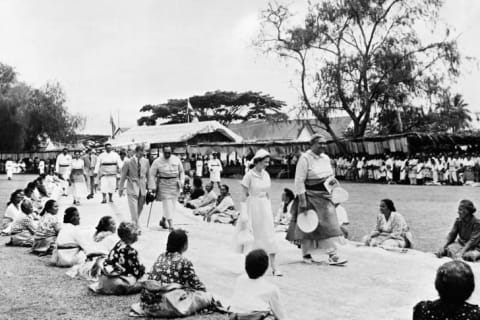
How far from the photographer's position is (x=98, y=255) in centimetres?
816

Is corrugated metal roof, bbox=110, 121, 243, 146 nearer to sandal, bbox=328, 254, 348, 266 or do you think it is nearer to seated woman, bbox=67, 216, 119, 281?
seated woman, bbox=67, 216, 119, 281

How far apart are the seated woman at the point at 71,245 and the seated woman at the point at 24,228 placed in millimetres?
2327

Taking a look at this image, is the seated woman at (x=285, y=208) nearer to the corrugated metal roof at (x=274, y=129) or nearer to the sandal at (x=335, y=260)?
the sandal at (x=335, y=260)

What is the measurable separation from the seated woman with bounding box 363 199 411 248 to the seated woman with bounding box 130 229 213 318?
4.40 metres

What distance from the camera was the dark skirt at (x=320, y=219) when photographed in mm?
8625

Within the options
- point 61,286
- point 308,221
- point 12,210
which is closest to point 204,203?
point 12,210

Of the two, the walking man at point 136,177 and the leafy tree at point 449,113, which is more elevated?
the leafy tree at point 449,113

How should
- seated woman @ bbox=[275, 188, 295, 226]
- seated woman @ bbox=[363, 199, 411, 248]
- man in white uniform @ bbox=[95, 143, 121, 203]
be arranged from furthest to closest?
man in white uniform @ bbox=[95, 143, 121, 203] < seated woman @ bbox=[275, 188, 295, 226] < seated woman @ bbox=[363, 199, 411, 248]

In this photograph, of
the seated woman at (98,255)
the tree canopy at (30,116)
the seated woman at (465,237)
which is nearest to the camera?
the seated woman at (98,255)

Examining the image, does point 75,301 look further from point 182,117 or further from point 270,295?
point 182,117

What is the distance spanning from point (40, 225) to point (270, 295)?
644 centimetres

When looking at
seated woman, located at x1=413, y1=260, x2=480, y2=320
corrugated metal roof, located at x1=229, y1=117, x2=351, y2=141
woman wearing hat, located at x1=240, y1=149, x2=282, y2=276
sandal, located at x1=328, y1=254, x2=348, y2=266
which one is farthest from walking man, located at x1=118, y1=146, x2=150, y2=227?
corrugated metal roof, located at x1=229, y1=117, x2=351, y2=141

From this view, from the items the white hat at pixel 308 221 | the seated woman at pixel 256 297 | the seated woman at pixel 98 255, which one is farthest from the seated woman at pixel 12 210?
the seated woman at pixel 256 297

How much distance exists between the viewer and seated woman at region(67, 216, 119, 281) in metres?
7.73
